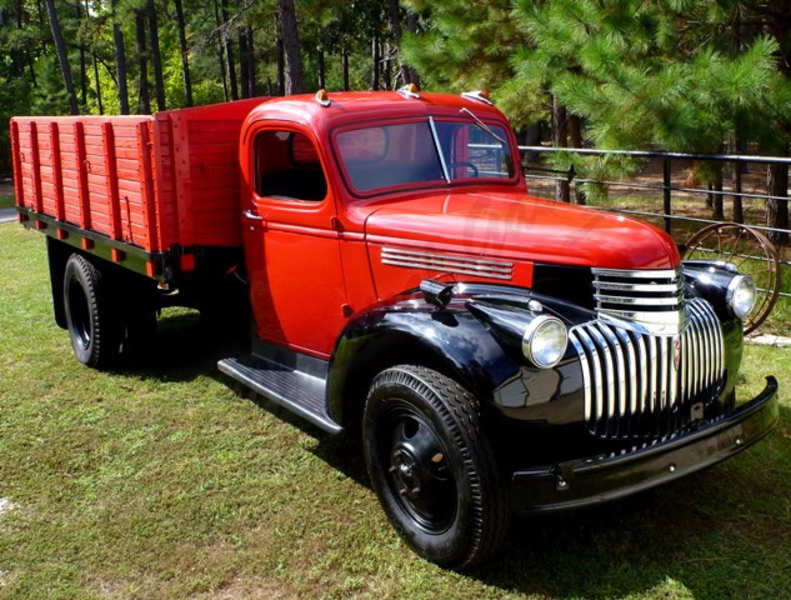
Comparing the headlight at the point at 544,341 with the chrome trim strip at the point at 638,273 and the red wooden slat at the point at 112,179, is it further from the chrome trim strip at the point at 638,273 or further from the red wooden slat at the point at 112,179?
the red wooden slat at the point at 112,179

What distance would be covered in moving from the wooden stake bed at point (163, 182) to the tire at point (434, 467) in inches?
77.1

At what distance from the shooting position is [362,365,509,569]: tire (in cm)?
297

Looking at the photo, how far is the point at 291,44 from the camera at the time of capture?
1241cm

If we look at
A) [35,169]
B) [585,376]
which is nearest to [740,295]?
[585,376]

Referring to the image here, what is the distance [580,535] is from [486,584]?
55cm

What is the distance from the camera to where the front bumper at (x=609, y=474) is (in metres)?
2.86

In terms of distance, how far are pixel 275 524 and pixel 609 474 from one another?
1554 mm

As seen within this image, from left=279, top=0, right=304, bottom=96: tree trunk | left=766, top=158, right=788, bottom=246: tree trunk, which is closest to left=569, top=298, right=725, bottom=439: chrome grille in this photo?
left=766, top=158, right=788, bottom=246: tree trunk

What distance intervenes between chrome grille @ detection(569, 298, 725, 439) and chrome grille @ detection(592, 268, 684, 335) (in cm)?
6

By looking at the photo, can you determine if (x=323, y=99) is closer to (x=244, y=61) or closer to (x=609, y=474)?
(x=609, y=474)

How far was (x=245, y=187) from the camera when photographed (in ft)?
15.5

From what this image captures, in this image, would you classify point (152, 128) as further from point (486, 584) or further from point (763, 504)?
point (763, 504)

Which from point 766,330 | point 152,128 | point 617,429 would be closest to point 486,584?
point 617,429

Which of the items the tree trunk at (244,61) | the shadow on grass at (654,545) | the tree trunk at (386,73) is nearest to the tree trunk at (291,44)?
the shadow on grass at (654,545)
